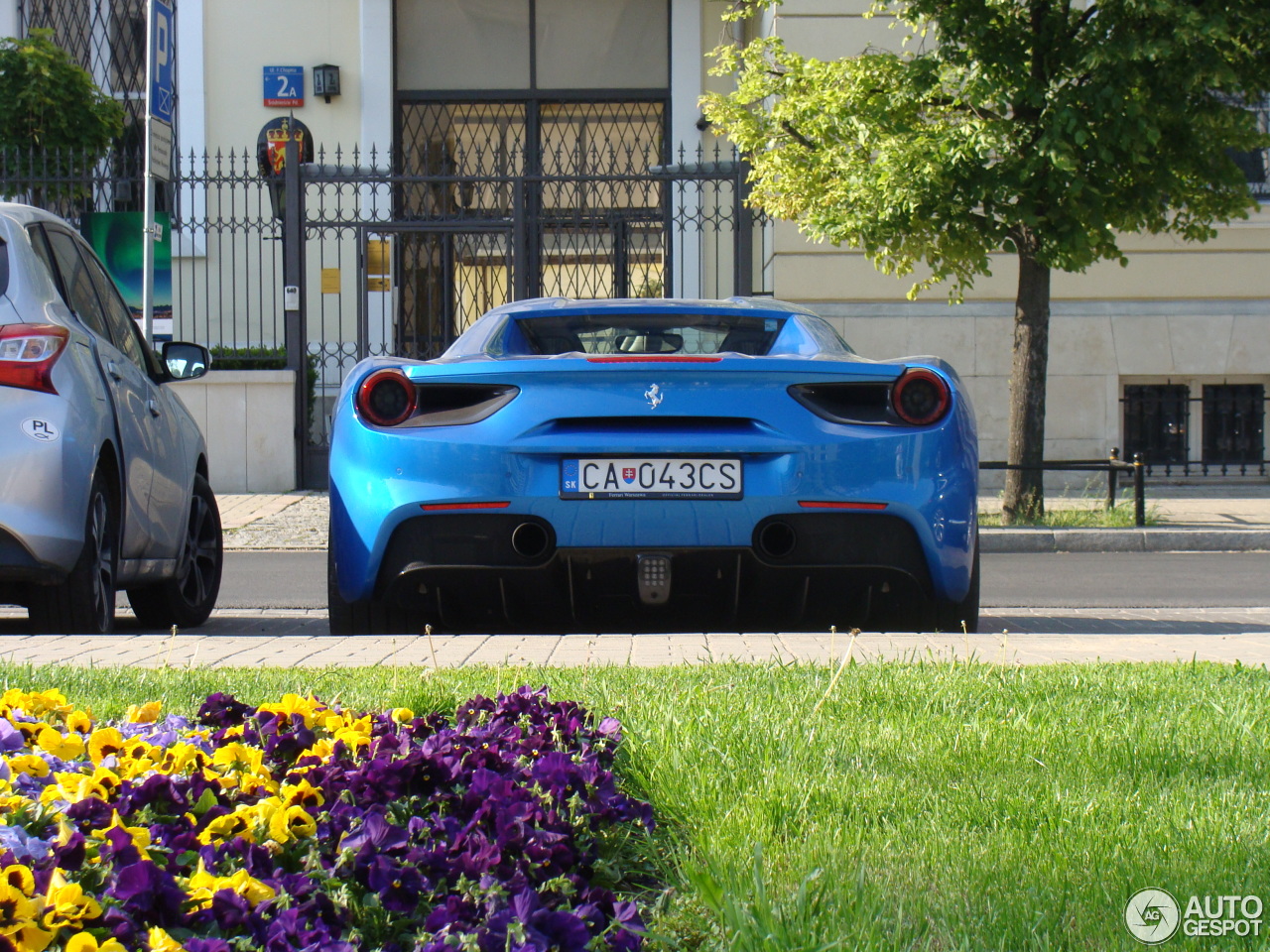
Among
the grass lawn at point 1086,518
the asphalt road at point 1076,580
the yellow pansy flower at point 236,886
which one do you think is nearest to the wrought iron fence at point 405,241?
the grass lawn at point 1086,518

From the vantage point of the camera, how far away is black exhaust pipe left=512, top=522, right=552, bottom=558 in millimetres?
4180

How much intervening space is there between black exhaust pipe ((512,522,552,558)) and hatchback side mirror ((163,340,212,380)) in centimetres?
266

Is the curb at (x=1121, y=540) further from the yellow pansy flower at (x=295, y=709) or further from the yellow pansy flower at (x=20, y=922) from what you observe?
the yellow pansy flower at (x=20, y=922)

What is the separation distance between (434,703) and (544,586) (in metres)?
1.16

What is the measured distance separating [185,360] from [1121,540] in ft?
26.1

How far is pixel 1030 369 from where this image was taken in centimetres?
1259

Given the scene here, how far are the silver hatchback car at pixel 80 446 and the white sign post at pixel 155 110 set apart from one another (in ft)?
17.0

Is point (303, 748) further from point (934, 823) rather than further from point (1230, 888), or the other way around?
point (1230, 888)

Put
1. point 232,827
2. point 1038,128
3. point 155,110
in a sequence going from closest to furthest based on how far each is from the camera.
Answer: point 232,827 < point 155,110 < point 1038,128

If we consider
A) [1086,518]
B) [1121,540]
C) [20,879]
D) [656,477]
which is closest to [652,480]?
[656,477]

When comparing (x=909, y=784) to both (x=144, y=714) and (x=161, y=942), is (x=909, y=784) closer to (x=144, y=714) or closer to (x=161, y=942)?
(x=161, y=942)

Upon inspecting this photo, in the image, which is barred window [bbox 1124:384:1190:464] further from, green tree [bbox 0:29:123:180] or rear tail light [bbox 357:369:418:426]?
rear tail light [bbox 357:369:418:426]

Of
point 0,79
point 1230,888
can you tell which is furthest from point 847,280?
point 1230,888

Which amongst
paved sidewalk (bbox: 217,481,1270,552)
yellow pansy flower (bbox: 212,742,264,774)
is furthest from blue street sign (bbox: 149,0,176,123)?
yellow pansy flower (bbox: 212,742,264,774)
